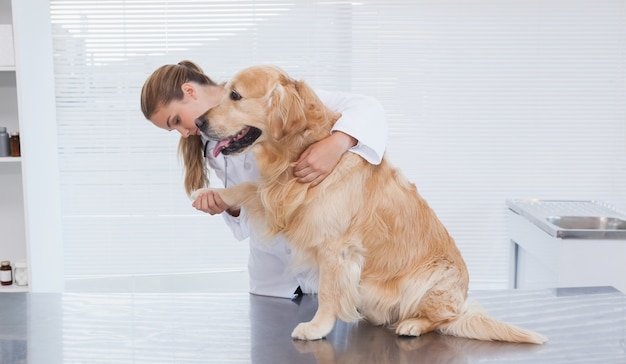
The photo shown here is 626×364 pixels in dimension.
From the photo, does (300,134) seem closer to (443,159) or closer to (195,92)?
(195,92)

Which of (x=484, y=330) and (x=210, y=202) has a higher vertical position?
(x=210, y=202)

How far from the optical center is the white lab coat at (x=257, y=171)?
4.90 feet

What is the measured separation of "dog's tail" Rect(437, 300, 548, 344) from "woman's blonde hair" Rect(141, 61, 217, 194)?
0.86 meters

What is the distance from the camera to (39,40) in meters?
3.05

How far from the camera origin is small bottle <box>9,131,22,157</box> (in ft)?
9.71

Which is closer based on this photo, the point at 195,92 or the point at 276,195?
the point at 276,195

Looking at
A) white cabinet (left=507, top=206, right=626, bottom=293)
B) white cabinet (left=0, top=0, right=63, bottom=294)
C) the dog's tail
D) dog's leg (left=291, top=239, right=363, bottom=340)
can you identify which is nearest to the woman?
dog's leg (left=291, top=239, right=363, bottom=340)

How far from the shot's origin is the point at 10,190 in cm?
328

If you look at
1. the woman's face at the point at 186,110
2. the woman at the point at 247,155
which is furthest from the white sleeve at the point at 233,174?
the woman's face at the point at 186,110

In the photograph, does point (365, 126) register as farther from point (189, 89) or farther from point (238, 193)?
point (189, 89)

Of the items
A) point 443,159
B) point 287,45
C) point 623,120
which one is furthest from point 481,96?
point 287,45

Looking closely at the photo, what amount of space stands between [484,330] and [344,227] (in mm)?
402

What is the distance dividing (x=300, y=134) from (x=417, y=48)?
223cm

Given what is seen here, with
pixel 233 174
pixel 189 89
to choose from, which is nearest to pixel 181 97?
pixel 189 89
